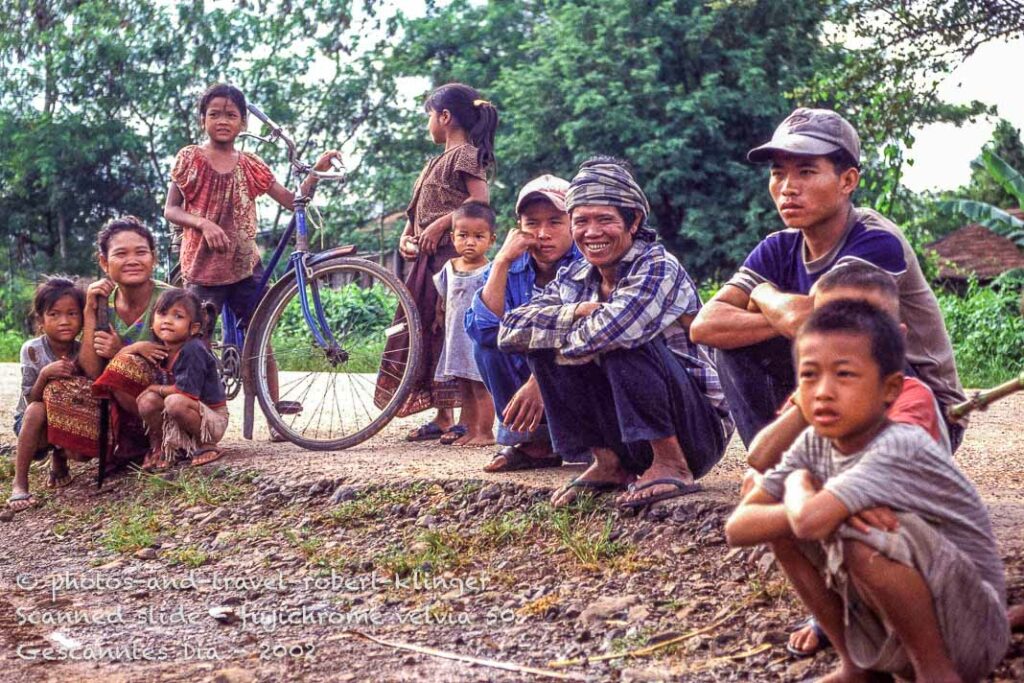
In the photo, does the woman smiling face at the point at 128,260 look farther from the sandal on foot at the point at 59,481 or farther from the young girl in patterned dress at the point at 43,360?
the sandal on foot at the point at 59,481

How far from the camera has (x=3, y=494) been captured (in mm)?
5926

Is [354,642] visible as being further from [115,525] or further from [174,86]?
[174,86]

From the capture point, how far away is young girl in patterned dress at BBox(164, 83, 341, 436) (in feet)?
20.2

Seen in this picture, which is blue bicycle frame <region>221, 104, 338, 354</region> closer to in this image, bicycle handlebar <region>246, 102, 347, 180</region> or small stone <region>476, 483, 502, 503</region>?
bicycle handlebar <region>246, 102, 347, 180</region>

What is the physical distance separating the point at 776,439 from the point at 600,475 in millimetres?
1521

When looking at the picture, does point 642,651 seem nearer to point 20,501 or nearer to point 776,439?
point 776,439

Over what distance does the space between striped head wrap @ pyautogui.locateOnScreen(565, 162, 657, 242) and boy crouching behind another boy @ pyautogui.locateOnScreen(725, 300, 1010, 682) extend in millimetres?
1705

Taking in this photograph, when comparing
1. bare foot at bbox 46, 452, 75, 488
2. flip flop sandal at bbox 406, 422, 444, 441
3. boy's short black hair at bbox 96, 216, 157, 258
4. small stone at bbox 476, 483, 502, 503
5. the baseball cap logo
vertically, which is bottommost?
bare foot at bbox 46, 452, 75, 488

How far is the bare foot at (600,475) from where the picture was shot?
13.8 ft

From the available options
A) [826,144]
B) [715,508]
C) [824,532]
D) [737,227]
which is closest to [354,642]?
[715,508]

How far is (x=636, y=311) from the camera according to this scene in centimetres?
393

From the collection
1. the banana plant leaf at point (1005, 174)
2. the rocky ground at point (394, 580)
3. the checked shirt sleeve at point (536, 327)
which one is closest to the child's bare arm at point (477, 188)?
the rocky ground at point (394, 580)

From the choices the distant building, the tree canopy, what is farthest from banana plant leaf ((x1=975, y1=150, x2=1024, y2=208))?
the distant building

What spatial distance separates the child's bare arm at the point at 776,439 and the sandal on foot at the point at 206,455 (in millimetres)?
3557
